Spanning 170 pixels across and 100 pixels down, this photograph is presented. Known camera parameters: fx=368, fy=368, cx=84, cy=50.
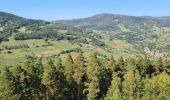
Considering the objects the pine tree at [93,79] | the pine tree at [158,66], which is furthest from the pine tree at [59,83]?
the pine tree at [158,66]

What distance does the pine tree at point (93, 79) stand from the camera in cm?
10951

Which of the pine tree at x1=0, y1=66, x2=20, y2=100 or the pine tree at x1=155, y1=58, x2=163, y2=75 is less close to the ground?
the pine tree at x1=0, y1=66, x2=20, y2=100

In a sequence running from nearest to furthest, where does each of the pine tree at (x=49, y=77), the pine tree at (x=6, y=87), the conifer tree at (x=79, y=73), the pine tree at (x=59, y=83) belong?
1. the pine tree at (x=6, y=87)
2. the pine tree at (x=49, y=77)
3. the pine tree at (x=59, y=83)
4. the conifer tree at (x=79, y=73)

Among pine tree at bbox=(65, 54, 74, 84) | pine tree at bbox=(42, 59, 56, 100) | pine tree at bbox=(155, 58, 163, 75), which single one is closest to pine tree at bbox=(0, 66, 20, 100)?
pine tree at bbox=(42, 59, 56, 100)

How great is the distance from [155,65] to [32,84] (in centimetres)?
6135

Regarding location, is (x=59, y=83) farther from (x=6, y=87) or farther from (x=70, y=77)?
→ (x=6, y=87)

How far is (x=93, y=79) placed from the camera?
112 metres

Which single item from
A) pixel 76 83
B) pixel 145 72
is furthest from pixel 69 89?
pixel 145 72

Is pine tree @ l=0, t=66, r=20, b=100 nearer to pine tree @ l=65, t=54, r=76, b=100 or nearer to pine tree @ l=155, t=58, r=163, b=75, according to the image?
pine tree @ l=65, t=54, r=76, b=100

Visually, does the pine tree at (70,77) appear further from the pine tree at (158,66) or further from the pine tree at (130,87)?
the pine tree at (158,66)

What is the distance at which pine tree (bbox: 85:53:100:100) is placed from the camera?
10951 centimetres

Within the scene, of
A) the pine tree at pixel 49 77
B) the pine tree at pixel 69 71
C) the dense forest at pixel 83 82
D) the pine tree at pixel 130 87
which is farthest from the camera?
the pine tree at pixel 69 71

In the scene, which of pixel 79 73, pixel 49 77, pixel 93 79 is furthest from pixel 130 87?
pixel 49 77

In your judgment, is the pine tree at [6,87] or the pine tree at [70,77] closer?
the pine tree at [6,87]
